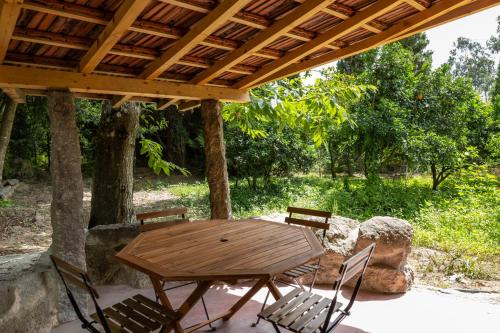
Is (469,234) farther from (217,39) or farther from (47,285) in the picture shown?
(47,285)

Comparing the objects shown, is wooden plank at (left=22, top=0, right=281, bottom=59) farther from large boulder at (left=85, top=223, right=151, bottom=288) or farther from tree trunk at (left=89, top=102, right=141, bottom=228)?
tree trunk at (left=89, top=102, right=141, bottom=228)

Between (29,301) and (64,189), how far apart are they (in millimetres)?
1161

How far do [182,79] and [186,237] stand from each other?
1949 millimetres

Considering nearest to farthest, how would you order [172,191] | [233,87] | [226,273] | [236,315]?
[226,273]
[236,315]
[233,87]
[172,191]

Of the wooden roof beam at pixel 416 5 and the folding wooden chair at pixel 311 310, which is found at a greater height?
the wooden roof beam at pixel 416 5

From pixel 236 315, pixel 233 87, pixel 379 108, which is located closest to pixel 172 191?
pixel 379 108

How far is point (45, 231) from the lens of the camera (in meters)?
7.32

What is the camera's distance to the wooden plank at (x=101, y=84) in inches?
123

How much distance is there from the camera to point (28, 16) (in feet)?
8.32

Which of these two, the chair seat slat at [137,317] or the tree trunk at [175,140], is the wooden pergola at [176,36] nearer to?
the chair seat slat at [137,317]

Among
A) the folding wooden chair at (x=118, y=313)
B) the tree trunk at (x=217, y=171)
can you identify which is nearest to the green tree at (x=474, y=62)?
the tree trunk at (x=217, y=171)

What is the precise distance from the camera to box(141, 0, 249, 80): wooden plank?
246 centimetres

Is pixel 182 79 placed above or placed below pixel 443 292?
above

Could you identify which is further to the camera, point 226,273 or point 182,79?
point 182,79
